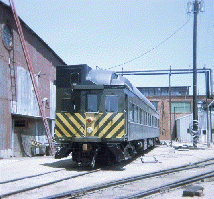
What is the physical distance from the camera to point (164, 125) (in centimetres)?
5509

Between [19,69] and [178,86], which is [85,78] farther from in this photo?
[178,86]

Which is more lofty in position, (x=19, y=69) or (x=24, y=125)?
(x=19, y=69)

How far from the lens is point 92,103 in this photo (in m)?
12.2

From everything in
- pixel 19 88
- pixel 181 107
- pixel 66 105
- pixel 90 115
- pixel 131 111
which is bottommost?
pixel 90 115

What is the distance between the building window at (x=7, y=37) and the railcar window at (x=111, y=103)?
928cm

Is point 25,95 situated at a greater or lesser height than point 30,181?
greater

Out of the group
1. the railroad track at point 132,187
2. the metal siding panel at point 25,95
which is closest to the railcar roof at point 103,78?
the railroad track at point 132,187

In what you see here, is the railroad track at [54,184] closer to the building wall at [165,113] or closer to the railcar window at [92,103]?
the railcar window at [92,103]

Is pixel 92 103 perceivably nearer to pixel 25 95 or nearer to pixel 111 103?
pixel 111 103

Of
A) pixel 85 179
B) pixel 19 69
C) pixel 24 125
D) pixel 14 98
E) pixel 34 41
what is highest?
pixel 34 41

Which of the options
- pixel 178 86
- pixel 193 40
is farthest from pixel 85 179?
pixel 178 86

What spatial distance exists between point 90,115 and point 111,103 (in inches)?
34.9

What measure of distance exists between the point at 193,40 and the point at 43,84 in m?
12.9

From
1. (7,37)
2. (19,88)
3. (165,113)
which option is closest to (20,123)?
(19,88)
